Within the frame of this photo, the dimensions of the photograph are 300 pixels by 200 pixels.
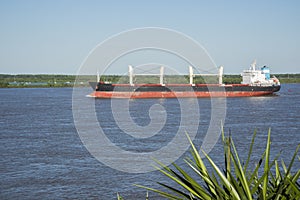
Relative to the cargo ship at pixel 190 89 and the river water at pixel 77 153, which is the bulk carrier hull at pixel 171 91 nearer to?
the cargo ship at pixel 190 89

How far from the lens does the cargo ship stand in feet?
139

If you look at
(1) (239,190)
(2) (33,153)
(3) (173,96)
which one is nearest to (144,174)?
(2) (33,153)

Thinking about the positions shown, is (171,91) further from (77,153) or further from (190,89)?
(77,153)

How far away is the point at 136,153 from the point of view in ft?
45.0

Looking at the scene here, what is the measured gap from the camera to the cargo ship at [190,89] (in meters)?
42.4

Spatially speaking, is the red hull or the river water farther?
the red hull

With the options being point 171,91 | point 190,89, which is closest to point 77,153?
point 190,89

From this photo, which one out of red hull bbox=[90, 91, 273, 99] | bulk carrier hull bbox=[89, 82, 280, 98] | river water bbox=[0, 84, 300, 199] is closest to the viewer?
river water bbox=[0, 84, 300, 199]

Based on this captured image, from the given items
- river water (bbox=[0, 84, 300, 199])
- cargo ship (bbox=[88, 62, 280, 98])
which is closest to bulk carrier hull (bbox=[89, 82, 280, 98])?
cargo ship (bbox=[88, 62, 280, 98])

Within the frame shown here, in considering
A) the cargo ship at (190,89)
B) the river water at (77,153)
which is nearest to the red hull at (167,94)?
the cargo ship at (190,89)

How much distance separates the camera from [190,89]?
42.5m

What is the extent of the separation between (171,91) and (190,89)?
185 cm

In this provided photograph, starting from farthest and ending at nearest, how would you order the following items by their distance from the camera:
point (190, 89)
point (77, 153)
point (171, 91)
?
point (171, 91)
point (190, 89)
point (77, 153)

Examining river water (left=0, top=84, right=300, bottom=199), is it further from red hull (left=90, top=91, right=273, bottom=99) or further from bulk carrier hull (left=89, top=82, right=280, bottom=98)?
red hull (left=90, top=91, right=273, bottom=99)
